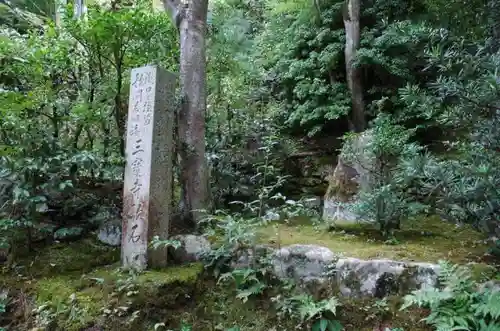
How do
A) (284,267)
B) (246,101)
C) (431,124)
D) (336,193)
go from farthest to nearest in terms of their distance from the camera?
1. (246,101)
2. (431,124)
3. (336,193)
4. (284,267)

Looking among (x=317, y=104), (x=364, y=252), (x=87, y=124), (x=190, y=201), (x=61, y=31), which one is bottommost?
(x=364, y=252)

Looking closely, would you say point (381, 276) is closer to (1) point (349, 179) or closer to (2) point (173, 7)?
(1) point (349, 179)

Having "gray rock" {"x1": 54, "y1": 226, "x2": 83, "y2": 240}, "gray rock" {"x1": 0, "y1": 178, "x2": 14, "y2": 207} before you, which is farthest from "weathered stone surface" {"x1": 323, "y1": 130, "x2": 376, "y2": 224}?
"gray rock" {"x1": 0, "y1": 178, "x2": 14, "y2": 207}

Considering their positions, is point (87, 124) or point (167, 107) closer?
point (167, 107)

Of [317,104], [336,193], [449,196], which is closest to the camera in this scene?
[449,196]

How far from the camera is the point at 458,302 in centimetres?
276

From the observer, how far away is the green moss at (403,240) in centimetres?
346

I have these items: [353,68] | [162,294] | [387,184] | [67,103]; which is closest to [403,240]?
[387,184]

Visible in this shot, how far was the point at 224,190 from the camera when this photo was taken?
5664mm

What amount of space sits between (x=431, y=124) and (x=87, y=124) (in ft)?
15.2

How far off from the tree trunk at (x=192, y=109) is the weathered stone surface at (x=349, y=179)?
1.60m

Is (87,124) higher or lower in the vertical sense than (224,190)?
higher

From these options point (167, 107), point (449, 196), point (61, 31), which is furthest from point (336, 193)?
point (61, 31)

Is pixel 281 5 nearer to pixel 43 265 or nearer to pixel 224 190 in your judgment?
pixel 224 190
